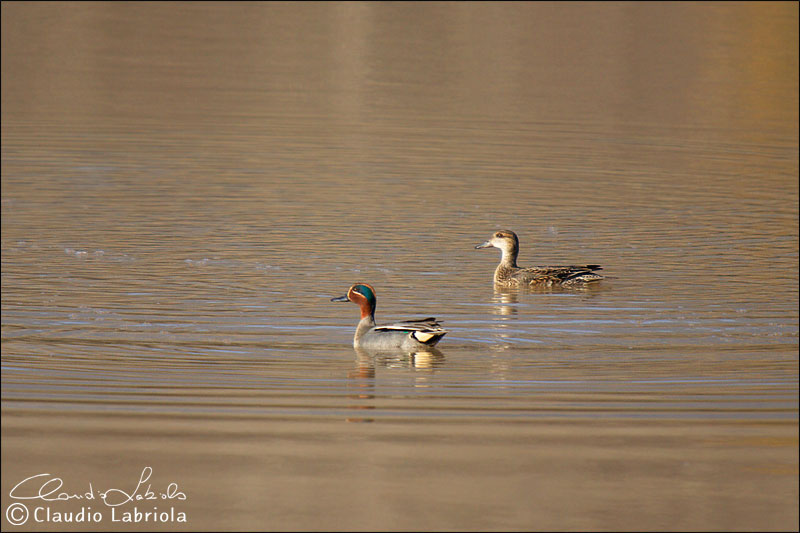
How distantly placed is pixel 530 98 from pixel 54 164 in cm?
1551

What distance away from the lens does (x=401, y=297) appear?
565 inches

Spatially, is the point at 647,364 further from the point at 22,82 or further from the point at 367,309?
the point at 22,82

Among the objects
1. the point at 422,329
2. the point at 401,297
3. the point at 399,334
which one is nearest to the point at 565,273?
the point at 401,297

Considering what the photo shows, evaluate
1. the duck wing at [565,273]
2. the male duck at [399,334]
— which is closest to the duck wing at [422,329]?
the male duck at [399,334]

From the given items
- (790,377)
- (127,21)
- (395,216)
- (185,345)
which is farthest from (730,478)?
(127,21)

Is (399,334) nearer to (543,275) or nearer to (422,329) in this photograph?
(422,329)

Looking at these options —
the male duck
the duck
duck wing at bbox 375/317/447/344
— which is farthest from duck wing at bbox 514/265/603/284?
duck wing at bbox 375/317/447/344

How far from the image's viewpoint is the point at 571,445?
902 cm

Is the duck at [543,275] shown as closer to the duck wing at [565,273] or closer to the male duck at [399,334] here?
the duck wing at [565,273]

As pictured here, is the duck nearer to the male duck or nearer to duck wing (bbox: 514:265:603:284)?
duck wing (bbox: 514:265:603:284)

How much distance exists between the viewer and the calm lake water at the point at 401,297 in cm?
852

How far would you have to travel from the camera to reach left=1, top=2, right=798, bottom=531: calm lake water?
852cm

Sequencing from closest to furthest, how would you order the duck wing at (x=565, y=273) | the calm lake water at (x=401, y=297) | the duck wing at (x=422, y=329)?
the calm lake water at (x=401, y=297) < the duck wing at (x=422, y=329) < the duck wing at (x=565, y=273)

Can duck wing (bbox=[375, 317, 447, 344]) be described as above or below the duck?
below
